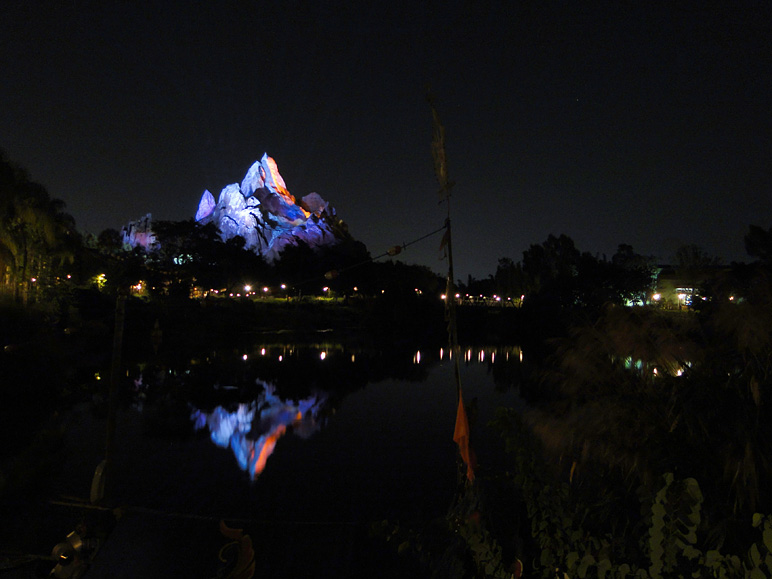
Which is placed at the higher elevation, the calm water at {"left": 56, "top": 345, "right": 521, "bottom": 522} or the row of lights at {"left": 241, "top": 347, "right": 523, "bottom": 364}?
the row of lights at {"left": 241, "top": 347, "right": 523, "bottom": 364}

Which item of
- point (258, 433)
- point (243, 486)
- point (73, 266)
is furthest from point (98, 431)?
point (73, 266)

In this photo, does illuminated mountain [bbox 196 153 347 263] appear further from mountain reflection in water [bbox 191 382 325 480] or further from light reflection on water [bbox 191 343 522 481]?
mountain reflection in water [bbox 191 382 325 480]

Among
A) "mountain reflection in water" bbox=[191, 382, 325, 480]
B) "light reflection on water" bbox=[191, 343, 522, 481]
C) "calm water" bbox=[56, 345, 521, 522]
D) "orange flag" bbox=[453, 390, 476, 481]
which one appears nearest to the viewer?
"orange flag" bbox=[453, 390, 476, 481]

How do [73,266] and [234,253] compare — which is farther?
[234,253]

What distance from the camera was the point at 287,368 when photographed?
98.9 feet

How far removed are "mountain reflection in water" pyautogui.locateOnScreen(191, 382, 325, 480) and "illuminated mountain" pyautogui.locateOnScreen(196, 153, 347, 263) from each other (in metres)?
84.2

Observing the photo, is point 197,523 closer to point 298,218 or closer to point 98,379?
point 98,379

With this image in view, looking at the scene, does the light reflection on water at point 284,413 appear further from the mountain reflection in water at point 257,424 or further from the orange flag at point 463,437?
the orange flag at point 463,437

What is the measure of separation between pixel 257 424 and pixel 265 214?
97.2 m

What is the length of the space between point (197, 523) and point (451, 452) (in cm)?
964

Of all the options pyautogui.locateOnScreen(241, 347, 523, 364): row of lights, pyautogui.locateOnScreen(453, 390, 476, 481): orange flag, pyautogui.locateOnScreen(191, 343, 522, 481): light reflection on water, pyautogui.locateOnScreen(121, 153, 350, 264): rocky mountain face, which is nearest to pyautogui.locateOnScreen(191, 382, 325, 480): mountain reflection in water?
pyautogui.locateOnScreen(191, 343, 522, 481): light reflection on water

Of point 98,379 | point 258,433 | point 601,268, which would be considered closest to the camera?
point 258,433

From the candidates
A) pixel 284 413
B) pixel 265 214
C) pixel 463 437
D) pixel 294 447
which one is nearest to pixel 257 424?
pixel 284 413

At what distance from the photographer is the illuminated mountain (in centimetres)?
10869
